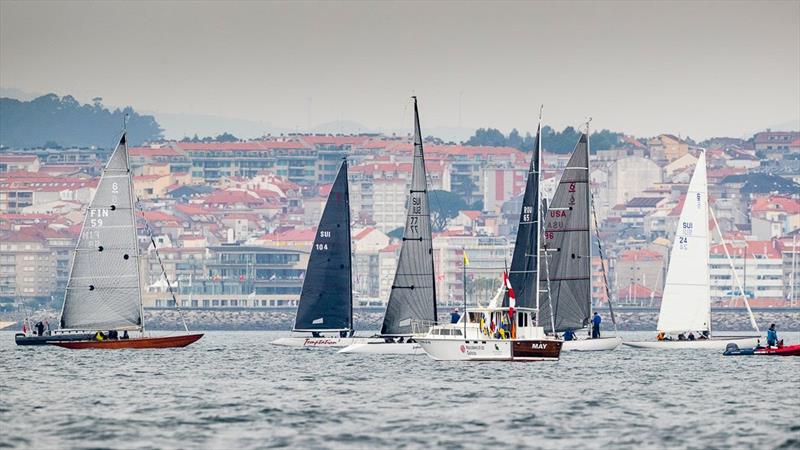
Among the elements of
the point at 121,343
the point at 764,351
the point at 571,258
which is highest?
the point at 571,258

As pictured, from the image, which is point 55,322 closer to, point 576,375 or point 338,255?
point 338,255

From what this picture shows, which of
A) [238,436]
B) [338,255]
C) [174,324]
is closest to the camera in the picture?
[238,436]

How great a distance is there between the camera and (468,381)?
4306 centimetres

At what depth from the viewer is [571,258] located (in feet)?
189

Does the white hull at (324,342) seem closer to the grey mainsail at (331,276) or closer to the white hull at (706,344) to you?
the grey mainsail at (331,276)

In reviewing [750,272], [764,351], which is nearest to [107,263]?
[764,351]

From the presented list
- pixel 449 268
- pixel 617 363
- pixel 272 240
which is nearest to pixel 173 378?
pixel 617 363

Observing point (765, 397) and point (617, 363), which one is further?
point (617, 363)

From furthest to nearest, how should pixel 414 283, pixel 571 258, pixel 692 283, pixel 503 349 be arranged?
1. pixel 692 283
2. pixel 571 258
3. pixel 414 283
4. pixel 503 349

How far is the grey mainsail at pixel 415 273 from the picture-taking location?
54750mm

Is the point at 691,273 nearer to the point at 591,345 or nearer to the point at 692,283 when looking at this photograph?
the point at 692,283

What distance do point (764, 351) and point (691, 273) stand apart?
18.3ft

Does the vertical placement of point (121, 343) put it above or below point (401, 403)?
above

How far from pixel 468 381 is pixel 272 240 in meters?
149
